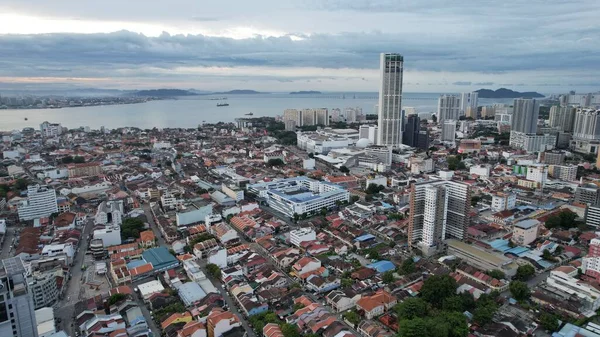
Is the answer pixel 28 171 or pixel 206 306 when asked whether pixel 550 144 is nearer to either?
pixel 206 306

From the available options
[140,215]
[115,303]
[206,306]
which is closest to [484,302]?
[206,306]

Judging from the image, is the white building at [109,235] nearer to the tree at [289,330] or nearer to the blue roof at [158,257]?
the blue roof at [158,257]

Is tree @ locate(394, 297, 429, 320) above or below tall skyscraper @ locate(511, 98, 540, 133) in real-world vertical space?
below

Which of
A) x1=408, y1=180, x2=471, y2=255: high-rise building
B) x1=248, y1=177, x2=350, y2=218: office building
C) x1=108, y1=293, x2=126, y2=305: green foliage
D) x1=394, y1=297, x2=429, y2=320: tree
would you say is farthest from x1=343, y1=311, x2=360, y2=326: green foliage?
x1=248, y1=177, x2=350, y2=218: office building

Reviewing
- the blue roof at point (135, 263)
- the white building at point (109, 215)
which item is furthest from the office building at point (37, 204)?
the blue roof at point (135, 263)

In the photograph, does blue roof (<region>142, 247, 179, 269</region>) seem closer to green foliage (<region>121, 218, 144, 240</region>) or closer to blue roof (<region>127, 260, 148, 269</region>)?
blue roof (<region>127, 260, 148, 269</region>)

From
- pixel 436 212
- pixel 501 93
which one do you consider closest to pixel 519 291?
pixel 436 212
